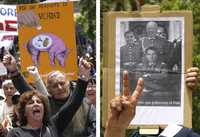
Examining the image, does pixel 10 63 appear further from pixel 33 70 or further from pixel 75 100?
A: pixel 75 100

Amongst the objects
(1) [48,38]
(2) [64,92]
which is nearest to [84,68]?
(2) [64,92]

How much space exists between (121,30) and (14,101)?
6.24 ft

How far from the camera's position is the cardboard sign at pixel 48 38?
240 inches

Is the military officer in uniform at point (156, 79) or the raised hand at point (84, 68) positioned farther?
the raised hand at point (84, 68)

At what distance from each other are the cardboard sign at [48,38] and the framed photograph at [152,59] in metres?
1.42

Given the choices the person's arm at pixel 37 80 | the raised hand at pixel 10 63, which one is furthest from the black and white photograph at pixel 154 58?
the raised hand at pixel 10 63

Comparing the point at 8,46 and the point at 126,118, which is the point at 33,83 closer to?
the point at 8,46

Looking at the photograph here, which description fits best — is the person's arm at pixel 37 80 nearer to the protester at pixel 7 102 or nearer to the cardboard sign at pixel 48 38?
the cardboard sign at pixel 48 38

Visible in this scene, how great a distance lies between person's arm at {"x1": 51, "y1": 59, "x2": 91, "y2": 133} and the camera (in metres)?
5.97

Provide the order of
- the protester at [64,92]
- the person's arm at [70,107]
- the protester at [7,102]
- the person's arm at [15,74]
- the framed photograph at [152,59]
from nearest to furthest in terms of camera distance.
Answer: the framed photograph at [152,59] → the person's arm at [70,107] → the protester at [64,92] → the person's arm at [15,74] → the protester at [7,102]

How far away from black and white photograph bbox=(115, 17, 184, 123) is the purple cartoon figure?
147cm

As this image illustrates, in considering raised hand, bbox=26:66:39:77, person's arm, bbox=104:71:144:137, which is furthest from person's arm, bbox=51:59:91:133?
person's arm, bbox=104:71:144:137

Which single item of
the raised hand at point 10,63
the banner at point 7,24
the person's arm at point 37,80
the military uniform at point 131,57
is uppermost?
the banner at point 7,24

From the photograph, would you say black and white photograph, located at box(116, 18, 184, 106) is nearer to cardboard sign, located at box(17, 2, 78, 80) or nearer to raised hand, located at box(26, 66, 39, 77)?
cardboard sign, located at box(17, 2, 78, 80)
